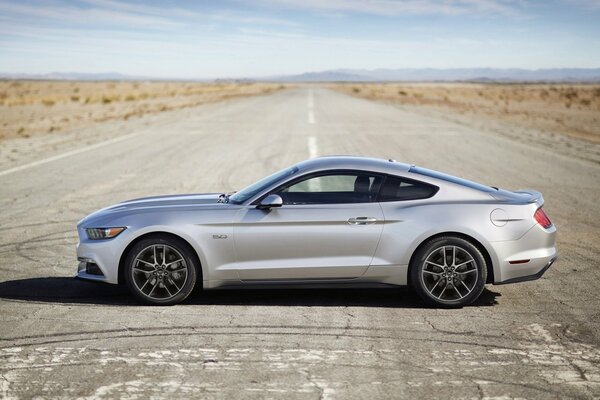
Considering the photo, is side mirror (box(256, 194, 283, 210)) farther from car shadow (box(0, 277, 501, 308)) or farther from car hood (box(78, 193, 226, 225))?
car shadow (box(0, 277, 501, 308))

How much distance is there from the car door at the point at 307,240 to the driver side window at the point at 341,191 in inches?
2.9

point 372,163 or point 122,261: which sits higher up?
point 372,163

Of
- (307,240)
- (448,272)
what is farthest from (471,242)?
(307,240)

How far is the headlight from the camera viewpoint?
6.42 m

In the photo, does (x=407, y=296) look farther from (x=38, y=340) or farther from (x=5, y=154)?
(x=5, y=154)

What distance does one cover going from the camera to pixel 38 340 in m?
5.47

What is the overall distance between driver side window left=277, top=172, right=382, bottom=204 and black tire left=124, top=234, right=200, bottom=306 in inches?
41.3

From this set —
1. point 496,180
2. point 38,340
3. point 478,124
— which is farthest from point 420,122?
point 38,340

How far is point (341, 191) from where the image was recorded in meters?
6.58

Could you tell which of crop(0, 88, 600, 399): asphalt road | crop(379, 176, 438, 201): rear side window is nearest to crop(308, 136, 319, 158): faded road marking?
crop(0, 88, 600, 399): asphalt road

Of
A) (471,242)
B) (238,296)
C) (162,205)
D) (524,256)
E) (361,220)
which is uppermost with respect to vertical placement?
(162,205)

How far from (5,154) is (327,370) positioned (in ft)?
55.4

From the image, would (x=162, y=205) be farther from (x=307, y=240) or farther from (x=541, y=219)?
(x=541, y=219)

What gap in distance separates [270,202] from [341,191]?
0.74 m
